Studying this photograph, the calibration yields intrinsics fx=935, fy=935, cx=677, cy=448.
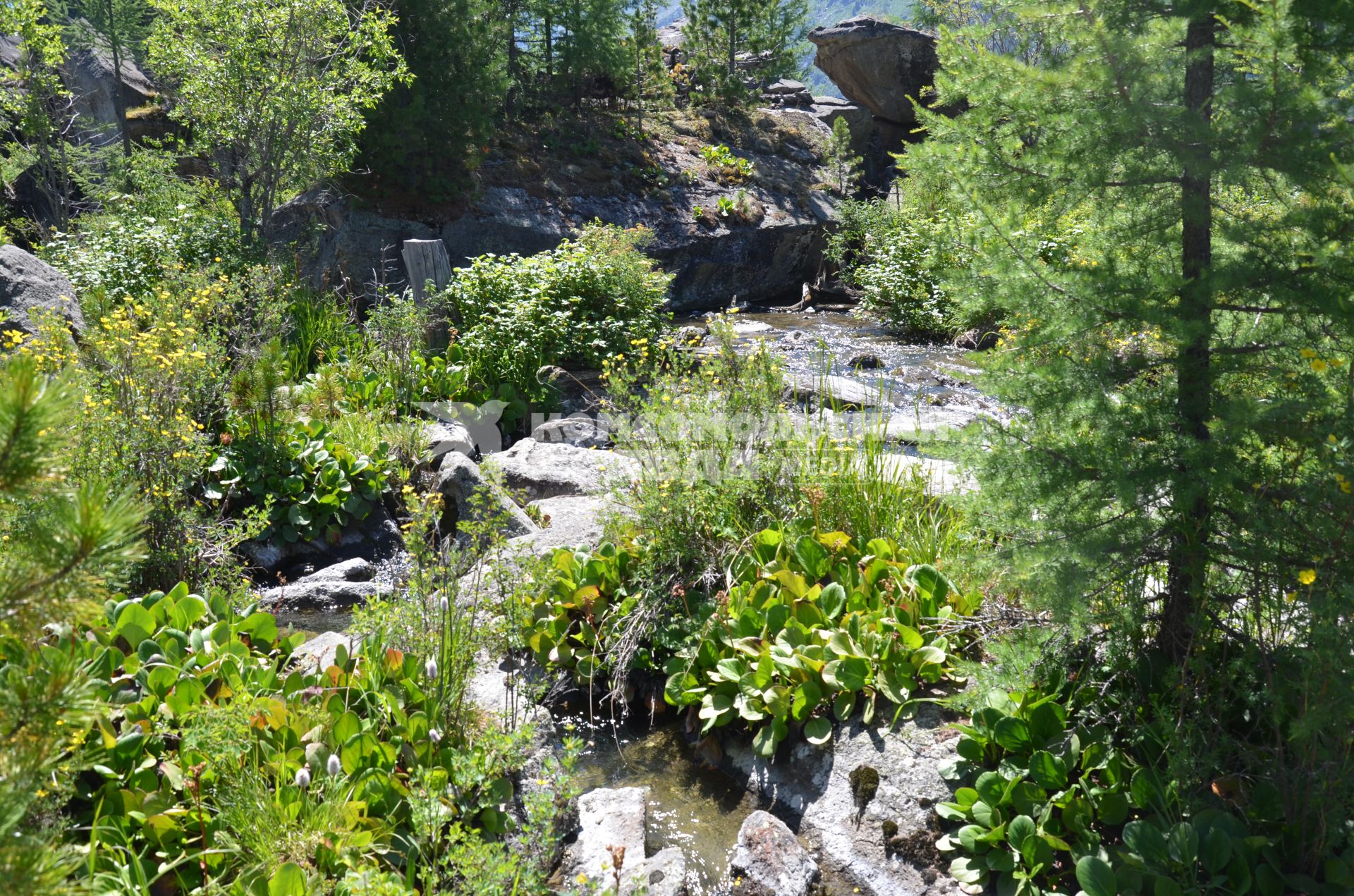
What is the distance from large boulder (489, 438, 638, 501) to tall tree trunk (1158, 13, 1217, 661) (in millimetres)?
3682

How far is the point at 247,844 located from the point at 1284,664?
301 centimetres

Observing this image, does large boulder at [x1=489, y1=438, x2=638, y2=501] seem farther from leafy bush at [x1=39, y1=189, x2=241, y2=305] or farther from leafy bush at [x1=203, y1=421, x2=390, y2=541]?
leafy bush at [x1=39, y1=189, x2=241, y2=305]

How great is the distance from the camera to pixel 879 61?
Answer: 21.1m

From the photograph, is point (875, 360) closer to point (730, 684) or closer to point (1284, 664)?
point (730, 684)

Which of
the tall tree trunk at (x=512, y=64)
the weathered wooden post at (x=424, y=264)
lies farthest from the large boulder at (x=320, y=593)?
the tall tree trunk at (x=512, y=64)

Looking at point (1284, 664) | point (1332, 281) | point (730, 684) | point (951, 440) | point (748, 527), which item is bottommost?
point (730, 684)

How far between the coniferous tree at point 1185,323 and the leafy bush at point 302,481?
4.66 meters

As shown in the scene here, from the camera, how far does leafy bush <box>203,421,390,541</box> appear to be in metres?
6.18

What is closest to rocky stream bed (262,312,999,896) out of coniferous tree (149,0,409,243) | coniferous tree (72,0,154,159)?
coniferous tree (149,0,409,243)

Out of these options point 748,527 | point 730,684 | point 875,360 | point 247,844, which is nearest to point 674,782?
point 730,684

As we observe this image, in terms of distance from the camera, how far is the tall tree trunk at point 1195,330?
2.67 metres

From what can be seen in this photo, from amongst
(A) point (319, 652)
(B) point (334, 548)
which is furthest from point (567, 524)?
(B) point (334, 548)

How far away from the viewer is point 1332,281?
2.56 meters

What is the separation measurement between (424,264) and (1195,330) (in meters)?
8.19
